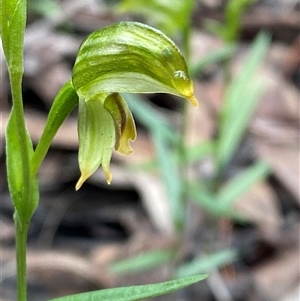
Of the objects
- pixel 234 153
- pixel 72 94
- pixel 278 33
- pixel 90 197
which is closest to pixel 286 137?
pixel 234 153

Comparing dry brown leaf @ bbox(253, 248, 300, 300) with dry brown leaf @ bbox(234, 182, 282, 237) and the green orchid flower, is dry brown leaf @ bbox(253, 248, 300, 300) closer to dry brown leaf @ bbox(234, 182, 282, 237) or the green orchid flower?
dry brown leaf @ bbox(234, 182, 282, 237)

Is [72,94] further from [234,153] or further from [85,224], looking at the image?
[234,153]

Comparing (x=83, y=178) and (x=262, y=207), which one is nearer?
(x=83, y=178)

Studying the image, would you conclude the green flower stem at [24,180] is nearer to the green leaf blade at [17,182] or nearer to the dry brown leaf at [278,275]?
the green leaf blade at [17,182]

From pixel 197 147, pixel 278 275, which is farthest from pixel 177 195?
pixel 278 275

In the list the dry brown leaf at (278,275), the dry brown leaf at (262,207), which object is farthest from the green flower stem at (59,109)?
the dry brown leaf at (262,207)

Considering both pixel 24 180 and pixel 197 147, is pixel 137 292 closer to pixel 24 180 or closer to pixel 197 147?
pixel 24 180
